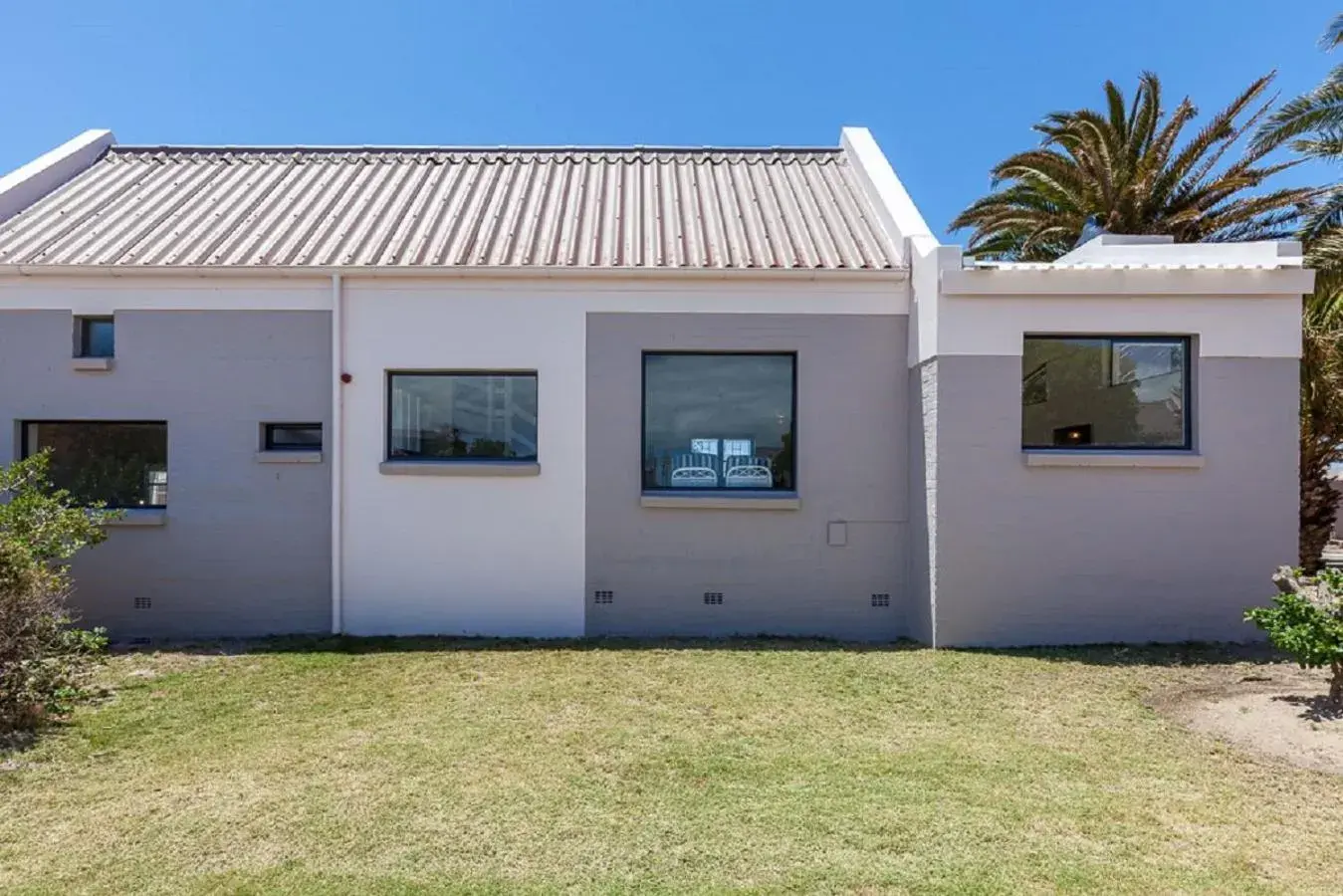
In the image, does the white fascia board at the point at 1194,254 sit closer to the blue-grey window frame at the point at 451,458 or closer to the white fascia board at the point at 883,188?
the white fascia board at the point at 883,188

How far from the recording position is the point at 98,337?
7.99 metres

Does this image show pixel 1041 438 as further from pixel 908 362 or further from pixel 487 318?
pixel 487 318

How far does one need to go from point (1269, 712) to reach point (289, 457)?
9.07 m

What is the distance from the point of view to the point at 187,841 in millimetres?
3658

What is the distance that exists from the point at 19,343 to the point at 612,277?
641cm

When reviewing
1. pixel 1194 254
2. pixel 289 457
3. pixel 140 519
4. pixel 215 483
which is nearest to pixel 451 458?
pixel 289 457

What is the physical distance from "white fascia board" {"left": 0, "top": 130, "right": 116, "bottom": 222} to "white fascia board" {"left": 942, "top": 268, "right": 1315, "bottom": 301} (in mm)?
11265

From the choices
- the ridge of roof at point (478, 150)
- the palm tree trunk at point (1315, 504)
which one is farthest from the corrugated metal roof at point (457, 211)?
the palm tree trunk at point (1315, 504)

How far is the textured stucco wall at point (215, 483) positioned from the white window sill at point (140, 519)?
7 centimetres

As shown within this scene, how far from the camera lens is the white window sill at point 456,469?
773 cm

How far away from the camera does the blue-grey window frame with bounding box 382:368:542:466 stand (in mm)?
7859

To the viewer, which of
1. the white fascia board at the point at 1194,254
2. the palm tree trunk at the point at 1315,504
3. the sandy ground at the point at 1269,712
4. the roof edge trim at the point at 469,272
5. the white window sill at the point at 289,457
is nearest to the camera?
the sandy ground at the point at 1269,712

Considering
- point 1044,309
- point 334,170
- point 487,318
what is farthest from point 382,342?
point 1044,309

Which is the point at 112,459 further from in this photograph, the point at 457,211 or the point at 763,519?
the point at 763,519
